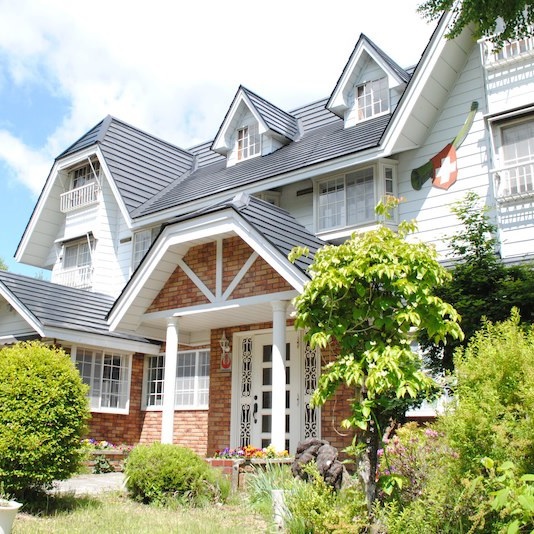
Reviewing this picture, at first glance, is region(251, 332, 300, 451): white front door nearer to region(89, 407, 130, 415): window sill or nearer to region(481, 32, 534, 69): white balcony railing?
region(89, 407, 130, 415): window sill

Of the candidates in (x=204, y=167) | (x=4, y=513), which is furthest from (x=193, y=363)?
(x=4, y=513)

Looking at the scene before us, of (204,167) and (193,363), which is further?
(204,167)

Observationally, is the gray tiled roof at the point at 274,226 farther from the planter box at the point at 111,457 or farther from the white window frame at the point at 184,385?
the planter box at the point at 111,457

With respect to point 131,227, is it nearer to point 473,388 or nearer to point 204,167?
point 204,167

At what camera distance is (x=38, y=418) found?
863 centimetres

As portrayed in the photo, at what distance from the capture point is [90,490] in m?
11.1

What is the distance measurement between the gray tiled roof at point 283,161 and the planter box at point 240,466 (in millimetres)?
7262

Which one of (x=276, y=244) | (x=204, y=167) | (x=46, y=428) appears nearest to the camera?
(x=46, y=428)

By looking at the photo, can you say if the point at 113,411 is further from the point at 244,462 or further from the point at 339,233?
the point at 339,233

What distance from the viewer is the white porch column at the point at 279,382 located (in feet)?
39.0

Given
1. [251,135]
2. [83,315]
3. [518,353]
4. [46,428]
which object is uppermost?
[251,135]

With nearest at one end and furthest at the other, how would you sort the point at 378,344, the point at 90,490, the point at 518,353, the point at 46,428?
1. the point at 518,353
2. the point at 378,344
3. the point at 46,428
4. the point at 90,490

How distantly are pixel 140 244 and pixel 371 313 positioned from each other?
14766 millimetres

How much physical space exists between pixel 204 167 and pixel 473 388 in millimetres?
18738
